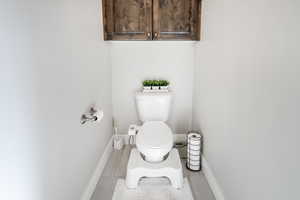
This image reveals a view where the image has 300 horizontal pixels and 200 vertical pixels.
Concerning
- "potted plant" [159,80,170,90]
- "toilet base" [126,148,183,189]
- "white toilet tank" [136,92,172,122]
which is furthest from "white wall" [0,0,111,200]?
"potted plant" [159,80,170,90]

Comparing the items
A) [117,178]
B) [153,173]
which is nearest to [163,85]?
[153,173]

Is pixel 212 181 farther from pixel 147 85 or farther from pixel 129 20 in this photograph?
pixel 129 20

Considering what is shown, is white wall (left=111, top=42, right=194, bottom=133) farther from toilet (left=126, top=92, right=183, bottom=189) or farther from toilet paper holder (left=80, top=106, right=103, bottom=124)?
toilet paper holder (left=80, top=106, right=103, bottom=124)

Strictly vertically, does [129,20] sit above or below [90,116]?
above

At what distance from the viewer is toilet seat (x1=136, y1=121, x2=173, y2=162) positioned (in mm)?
1852

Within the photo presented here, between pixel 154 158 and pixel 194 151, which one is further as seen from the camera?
pixel 194 151

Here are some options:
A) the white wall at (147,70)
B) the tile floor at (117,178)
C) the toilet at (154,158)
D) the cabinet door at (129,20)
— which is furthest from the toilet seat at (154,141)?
the cabinet door at (129,20)

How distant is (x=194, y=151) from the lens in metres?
2.17

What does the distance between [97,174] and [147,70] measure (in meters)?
1.28

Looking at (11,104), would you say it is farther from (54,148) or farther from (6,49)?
(54,148)

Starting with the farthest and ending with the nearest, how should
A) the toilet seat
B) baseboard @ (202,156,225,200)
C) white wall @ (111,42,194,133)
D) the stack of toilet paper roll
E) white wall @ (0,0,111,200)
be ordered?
white wall @ (111,42,194,133) → the stack of toilet paper roll → the toilet seat → baseboard @ (202,156,225,200) → white wall @ (0,0,111,200)

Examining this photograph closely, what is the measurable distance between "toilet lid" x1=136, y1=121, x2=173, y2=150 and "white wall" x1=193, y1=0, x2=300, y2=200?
395 millimetres

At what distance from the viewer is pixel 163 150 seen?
186cm

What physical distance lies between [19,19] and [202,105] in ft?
5.84
